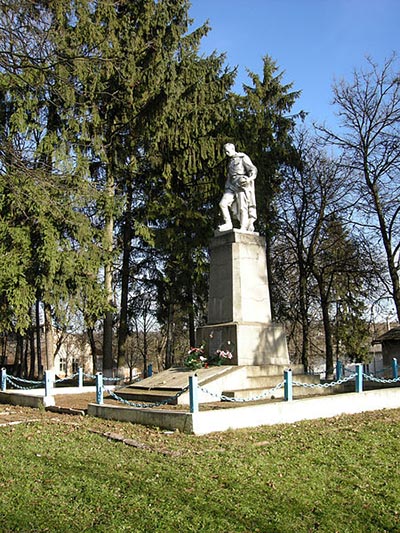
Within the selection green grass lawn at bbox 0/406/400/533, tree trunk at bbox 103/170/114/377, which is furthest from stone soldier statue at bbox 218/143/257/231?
green grass lawn at bbox 0/406/400/533

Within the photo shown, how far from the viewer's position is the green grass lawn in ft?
15.9

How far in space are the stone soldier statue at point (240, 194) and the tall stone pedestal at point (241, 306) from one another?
20.6 inches

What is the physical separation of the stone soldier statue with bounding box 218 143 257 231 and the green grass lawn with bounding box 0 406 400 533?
21.1ft

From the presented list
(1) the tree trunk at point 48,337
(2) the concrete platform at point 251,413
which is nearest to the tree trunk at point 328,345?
(1) the tree trunk at point 48,337

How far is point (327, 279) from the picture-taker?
80.2ft

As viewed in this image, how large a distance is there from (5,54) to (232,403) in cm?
698

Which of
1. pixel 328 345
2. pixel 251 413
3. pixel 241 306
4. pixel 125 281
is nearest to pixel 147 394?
pixel 251 413

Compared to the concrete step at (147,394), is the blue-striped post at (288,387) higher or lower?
higher

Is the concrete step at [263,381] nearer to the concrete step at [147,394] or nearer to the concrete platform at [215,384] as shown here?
the concrete platform at [215,384]

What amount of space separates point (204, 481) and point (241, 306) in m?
7.26

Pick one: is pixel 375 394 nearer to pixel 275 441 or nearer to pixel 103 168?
pixel 275 441

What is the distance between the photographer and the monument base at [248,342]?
12.3m

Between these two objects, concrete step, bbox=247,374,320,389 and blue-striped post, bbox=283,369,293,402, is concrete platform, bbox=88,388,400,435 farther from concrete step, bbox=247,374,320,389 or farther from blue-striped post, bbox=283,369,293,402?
concrete step, bbox=247,374,320,389

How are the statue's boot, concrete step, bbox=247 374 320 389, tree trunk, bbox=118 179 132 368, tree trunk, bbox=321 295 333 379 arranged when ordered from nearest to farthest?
concrete step, bbox=247 374 320 389
the statue's boot
tree trunk, bbox=118 179 132 368
tree trunk, bbox=321 295 333 379
